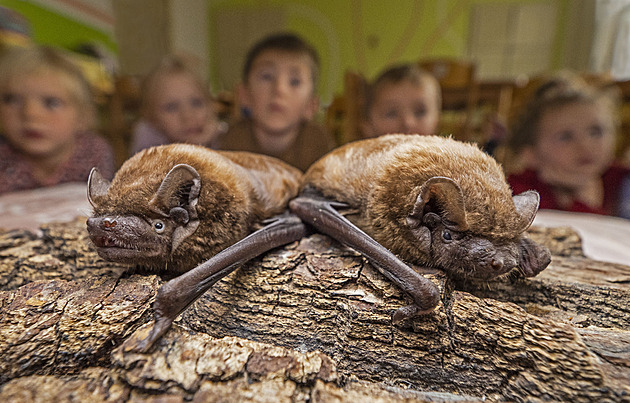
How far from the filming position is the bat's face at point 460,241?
3.24ft

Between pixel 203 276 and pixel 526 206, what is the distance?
1136 mm

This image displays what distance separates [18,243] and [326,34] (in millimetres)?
3097

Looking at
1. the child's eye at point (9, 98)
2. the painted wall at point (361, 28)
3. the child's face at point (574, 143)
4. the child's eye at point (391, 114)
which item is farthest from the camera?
the painted wall at point (361, 28)

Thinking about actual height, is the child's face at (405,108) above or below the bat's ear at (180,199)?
above

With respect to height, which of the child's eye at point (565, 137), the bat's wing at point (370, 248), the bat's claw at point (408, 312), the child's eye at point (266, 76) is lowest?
the bat's claw at point (408, 312)

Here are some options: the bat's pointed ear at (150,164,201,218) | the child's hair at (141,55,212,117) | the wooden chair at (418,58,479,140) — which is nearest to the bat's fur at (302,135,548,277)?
the bat's pointed ear at (150,164,201,218)

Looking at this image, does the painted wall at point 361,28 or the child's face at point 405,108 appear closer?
the child's face at point 405,108

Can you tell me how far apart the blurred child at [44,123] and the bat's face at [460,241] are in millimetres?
2039

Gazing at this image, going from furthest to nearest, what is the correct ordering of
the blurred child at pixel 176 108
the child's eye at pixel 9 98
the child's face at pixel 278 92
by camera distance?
the blurred child at pixel 176 108 → the child's face at pixel 278 92 → the child's eye at pixel 9 98

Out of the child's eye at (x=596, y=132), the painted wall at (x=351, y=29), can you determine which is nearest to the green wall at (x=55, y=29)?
the painted wall at (x=351, y=29)

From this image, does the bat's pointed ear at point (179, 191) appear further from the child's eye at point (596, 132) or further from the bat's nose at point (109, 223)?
the child's eye at point (596, 132)

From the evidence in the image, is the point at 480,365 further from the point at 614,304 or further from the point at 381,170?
the point at 381,170

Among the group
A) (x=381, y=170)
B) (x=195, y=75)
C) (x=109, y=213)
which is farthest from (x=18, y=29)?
(x=381, y=170)

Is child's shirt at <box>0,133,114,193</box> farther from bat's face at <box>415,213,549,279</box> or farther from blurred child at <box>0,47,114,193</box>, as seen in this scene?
bat's face at <box>415,213,549,279</box>
